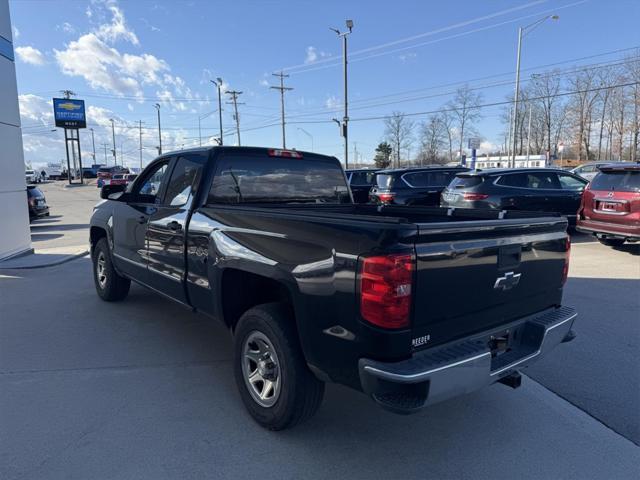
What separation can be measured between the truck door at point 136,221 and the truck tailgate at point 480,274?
3.05 m

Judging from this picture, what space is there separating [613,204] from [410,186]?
5822mm

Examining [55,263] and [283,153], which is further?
[55,263]

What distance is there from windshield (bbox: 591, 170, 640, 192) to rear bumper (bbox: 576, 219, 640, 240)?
67cm

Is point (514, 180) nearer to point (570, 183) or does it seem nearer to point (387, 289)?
point (570, 183)

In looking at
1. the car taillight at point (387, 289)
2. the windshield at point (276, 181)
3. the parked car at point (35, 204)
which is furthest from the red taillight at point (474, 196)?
the parked car at point (35, 204)

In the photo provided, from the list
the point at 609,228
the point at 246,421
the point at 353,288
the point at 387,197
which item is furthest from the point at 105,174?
the point at 353,288

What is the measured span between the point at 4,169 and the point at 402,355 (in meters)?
9.49

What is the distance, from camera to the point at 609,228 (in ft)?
28.6

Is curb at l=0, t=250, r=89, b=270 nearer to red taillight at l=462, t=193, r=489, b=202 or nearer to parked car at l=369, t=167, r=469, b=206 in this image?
A: parked car at l=369, t=167, r=469, b=206

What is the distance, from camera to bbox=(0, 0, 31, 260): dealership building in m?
8.91

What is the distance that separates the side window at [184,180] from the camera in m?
4.03

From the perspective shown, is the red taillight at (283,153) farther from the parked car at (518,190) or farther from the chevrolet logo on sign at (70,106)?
the chevrolet logo on sign at (70,106)

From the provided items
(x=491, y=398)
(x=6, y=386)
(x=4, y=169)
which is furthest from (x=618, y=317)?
(x=4, y=169)

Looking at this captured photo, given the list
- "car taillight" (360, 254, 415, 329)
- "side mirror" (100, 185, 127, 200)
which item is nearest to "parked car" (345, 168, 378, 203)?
"side mirror" (100, 185, 127, 200)
